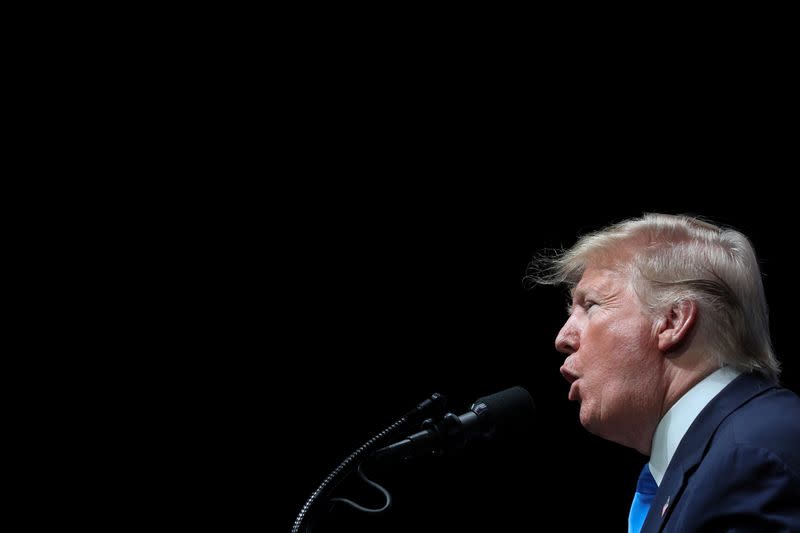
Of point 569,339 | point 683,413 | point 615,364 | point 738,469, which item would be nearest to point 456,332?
point 569,339

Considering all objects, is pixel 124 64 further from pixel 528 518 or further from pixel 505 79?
pixel 528 518

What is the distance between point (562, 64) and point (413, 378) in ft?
4.75

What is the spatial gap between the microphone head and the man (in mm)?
141

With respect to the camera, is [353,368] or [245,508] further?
[353,368]

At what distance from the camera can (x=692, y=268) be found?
166cm

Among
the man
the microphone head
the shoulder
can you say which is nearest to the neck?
the man

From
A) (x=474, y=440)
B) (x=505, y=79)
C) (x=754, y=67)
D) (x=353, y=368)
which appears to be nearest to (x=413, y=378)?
(x=353, y=368)

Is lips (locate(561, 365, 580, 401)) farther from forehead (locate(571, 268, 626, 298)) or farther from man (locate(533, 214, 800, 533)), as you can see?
forehead (locate(571, 268, 626, 298))

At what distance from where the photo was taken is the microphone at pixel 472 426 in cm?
145

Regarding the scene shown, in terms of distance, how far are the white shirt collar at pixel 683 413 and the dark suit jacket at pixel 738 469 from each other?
3 centimetres

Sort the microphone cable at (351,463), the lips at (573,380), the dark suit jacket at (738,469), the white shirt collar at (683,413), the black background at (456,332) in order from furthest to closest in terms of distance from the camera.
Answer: the black background at (456,332)
the lips at (573,380)
the white shirt collar at (683,413)
the microphone cable at (351,463)
the dark suit jacket at (738,469)

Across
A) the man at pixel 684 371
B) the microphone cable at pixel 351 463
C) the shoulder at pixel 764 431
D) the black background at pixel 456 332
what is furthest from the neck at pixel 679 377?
the black background at pixel 456 332

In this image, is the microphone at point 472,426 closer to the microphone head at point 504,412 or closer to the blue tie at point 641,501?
the microphone head at point 504,412

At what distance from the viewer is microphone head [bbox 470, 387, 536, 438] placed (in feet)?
5.09
